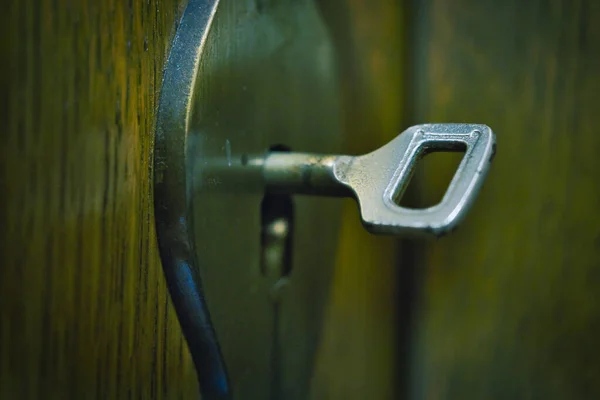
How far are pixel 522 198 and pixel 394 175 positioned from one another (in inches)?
8.5

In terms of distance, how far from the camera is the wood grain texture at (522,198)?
38 cm

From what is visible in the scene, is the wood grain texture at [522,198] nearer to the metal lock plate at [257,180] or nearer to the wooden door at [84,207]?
the metal lock plate at [257,180]

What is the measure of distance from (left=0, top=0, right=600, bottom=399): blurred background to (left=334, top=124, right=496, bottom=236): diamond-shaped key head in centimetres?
8

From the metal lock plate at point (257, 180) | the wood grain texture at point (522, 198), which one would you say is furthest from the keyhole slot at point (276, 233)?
the wood grain texture at point (522, 198)

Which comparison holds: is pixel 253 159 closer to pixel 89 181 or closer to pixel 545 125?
pixel 89 181

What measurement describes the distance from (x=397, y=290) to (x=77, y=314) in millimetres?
276

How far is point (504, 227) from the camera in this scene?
400 millimetres

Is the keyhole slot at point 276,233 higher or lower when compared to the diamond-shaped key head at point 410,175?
lower

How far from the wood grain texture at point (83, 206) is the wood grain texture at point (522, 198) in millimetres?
235

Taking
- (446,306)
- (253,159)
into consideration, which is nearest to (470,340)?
(446,306)

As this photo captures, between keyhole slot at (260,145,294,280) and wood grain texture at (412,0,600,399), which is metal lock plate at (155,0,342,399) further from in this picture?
wood grain texture at (412,0,600,399)

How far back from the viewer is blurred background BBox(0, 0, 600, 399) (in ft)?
0.73

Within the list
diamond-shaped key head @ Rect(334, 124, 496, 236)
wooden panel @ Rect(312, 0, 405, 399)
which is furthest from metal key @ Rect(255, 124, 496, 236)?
wooden panel @ Rect(312, 0, 405, 399)

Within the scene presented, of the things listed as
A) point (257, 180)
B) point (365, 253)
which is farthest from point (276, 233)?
point (365, 253)
